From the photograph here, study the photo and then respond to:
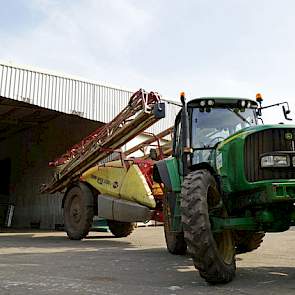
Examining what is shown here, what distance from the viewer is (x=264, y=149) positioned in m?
4.76

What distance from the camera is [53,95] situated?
579 inches

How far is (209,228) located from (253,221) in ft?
1.93

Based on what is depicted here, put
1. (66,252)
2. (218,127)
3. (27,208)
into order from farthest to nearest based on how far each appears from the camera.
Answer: (27,208) → (66,252) → (218,127)

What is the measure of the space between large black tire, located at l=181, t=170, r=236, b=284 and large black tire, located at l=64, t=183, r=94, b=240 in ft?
22.0

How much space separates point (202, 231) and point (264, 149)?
1165 mm

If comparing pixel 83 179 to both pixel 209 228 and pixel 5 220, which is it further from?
pixel 5 220

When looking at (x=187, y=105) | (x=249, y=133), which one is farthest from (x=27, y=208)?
(x=249, y=133)

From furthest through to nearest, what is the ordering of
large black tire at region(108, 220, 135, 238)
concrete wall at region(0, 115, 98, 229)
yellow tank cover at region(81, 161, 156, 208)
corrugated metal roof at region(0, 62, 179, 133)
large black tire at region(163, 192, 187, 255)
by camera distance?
1. concrete wall at region(0, 115, 98, 229)
2. corrugated metal roof at region(0, 62, 179, 133)
3. large black tire at region(108, 220, 135, 238)
4. yellow tank cover at region(81, 161, 156, 208)
5. large black tire at region(163, 192, 187, 255)

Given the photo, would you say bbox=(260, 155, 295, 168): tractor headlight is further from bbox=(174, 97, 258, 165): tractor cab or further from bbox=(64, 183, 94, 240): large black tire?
bbox=(64, 183, 94, 240): large black tire

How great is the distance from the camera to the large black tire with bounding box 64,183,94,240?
11.2 m

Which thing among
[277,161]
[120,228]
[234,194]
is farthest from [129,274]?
[120,228]

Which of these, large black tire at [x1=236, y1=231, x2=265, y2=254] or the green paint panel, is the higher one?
the green paint panel

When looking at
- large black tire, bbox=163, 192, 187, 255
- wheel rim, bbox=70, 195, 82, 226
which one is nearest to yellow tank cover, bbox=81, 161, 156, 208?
wheel rim, bbox=70, 195, 82, 226

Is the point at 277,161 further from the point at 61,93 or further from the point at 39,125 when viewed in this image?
the point at 39,125
